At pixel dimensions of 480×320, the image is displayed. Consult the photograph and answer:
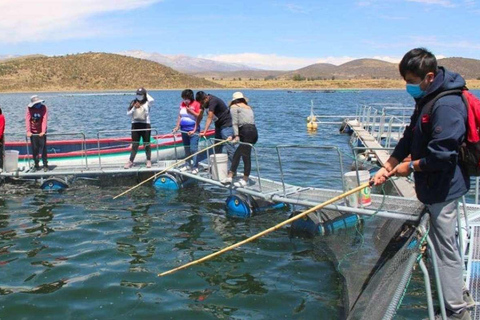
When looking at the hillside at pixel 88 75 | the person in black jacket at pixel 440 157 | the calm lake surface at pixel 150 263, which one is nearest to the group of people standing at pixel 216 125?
the calm lake surface at pixel 150 263

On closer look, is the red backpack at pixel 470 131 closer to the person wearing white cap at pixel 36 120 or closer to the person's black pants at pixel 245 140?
the person's black pants at pixel 245 140

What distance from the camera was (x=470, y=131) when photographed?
4.20 metres

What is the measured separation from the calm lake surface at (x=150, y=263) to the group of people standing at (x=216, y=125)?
115 cm

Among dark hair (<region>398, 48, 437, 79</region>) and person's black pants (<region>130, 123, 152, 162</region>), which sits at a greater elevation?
dark hair (<region>398, 48, 437, 79</region>)

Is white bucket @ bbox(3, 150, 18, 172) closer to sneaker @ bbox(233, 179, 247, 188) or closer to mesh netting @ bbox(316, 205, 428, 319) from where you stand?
sneaker @ bbox(233, 179, 247, 188)

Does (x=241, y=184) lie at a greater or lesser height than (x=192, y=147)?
lesser

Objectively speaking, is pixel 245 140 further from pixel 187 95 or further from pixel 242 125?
pixel 187 95

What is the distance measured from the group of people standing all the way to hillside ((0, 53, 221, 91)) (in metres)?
102

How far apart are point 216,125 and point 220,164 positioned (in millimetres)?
926

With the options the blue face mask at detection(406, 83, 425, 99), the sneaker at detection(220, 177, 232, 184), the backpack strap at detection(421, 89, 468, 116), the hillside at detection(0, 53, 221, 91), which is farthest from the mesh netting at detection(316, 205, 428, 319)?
the hillside at detection(0, 53, 221, 91)

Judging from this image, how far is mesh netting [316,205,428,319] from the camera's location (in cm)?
390

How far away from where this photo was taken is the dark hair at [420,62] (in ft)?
14.1

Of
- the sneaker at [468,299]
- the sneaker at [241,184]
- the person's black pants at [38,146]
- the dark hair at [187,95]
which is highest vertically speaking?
the dark hair at [187,95]

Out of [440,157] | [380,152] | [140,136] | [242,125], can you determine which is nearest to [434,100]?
[440,157]
